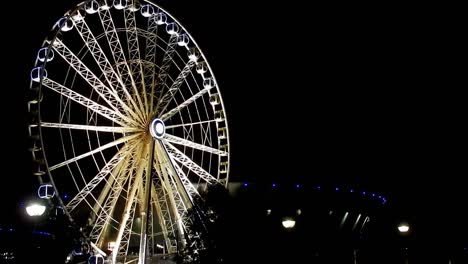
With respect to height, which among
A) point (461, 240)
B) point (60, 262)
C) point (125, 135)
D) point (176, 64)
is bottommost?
point (60, 262)

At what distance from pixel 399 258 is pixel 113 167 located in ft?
95.6

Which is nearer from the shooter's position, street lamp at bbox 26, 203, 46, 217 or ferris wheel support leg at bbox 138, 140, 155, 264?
street lamp at bbox 26, 203, 46, 217

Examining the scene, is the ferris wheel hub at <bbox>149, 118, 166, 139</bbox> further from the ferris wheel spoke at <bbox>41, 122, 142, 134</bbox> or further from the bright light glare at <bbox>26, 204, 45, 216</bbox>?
the bright light glare at <bbox>26, 204, 45, 216</bbox>

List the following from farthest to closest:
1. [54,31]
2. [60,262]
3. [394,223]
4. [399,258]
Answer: [394,223] < [399,258] < [54,31] < [60,262]

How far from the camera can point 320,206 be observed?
222 feet

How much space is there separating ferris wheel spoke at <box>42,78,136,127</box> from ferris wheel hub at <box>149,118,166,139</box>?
0.90m

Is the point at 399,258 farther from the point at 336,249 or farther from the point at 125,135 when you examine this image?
the point at 125,135

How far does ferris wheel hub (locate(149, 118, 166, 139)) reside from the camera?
2850 centimetres

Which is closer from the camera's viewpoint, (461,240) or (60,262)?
(60,262)

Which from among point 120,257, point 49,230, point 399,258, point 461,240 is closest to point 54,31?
point 49,230

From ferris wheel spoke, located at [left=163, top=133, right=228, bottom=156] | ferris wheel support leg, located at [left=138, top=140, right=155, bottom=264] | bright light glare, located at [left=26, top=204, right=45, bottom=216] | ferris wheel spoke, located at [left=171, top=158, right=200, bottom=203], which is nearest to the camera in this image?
bright light glare, located at [left=26, top=204, right=45, bottom=216]

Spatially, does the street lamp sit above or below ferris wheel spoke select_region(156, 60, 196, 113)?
below

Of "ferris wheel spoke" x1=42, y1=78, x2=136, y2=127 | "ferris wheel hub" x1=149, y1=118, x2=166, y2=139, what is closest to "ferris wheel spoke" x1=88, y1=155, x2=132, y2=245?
"ferris wheel hub" x1=149, y1=118, x2=166, y2=139

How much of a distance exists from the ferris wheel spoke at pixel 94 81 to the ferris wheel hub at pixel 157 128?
95 cm
